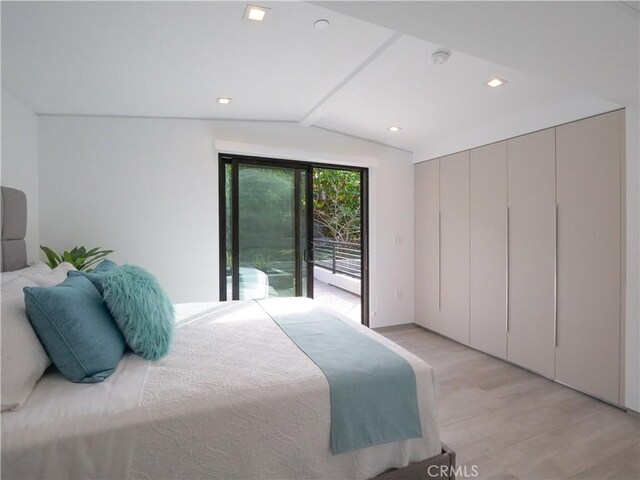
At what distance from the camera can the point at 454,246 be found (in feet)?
12.8

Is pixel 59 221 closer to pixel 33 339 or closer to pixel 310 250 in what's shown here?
pixel 33 339

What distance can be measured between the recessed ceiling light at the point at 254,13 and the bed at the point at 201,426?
1.78m

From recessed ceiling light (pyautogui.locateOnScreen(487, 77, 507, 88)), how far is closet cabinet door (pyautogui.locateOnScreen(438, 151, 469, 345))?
3.59ft

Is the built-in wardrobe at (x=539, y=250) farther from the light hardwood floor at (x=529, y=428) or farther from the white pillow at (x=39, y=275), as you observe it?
the white pillow at (x=39, y=275)

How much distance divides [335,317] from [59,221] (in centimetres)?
265

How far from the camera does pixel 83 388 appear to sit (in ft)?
4.25

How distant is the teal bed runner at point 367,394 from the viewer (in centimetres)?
137

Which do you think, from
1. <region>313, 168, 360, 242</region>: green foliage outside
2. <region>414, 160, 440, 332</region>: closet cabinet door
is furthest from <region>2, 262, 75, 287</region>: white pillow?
<region>313, 168, 360, 242</region>: green foliage outside

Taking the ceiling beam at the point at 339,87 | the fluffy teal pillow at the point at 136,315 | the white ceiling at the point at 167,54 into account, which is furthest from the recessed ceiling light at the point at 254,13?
the fluffy teal pillow at the point at 136,315

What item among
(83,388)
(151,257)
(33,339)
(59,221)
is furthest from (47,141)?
(83,388)

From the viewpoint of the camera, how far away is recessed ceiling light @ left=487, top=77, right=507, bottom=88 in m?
2.56

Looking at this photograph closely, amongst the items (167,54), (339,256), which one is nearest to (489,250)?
(167,54)

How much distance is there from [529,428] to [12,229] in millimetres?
3546

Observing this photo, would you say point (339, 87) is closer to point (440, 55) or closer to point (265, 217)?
point (440, 55)
